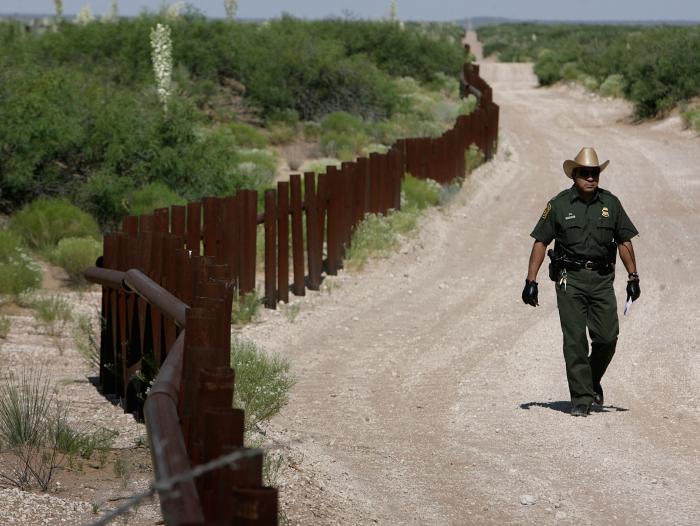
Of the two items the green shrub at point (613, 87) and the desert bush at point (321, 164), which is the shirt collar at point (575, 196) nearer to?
the desert bush at point (321, 164)

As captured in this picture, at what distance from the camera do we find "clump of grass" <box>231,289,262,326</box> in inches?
482

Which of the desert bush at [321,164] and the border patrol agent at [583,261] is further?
the desert bush at [321,164]

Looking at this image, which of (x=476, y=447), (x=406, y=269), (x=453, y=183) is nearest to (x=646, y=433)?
(x=476, y=447)

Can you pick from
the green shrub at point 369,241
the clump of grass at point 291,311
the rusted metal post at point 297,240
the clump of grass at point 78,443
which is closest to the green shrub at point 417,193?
the green shrub at point 369,241

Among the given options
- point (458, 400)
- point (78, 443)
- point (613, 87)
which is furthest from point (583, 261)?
point (613, 87)

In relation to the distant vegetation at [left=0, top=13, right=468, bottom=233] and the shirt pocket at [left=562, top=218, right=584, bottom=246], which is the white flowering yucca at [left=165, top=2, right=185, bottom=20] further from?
the shirt pocket at [left=562, top=218, right=584, bottom=246]

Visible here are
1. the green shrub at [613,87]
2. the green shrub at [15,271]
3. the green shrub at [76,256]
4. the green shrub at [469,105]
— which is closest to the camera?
the green shrub at [15,271]

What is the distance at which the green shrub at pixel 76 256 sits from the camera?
14359 millimetres

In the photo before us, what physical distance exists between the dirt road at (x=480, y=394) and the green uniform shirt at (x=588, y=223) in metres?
1.10

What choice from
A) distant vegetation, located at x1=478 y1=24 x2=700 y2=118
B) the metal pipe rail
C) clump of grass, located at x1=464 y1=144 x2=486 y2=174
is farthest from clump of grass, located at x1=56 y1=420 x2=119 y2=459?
distant vegetation, located at x1=478 y1=24 x2=700 y2=118

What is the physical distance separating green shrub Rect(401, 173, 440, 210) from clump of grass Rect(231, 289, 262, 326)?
5.44 metres

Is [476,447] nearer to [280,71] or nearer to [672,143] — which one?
[672,143]

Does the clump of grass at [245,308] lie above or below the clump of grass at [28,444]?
below

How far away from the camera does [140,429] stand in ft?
25.8
